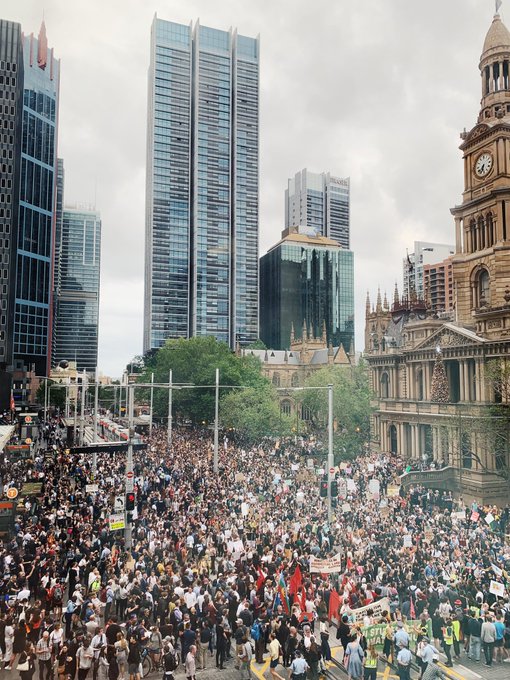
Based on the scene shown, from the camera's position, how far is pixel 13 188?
88.7 metres

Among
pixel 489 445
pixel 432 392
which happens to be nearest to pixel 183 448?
pixel 432 392

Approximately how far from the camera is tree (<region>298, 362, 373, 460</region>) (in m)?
49.3

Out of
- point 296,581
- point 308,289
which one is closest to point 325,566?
point 296,581

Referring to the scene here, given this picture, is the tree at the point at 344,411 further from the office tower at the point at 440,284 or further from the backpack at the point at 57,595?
the office tower at the point at 440,284

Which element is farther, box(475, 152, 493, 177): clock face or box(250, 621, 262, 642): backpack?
box(475, 152, 493, 177): clock face

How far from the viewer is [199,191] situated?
147125 millimetres

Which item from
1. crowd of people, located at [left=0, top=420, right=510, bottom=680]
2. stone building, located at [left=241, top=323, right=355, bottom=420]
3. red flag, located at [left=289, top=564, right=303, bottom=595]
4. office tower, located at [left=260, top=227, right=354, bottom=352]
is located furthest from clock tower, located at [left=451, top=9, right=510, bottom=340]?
office tower, located at [left=260, top=227, right=354, bottom=352]

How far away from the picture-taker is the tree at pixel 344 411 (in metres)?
49.3

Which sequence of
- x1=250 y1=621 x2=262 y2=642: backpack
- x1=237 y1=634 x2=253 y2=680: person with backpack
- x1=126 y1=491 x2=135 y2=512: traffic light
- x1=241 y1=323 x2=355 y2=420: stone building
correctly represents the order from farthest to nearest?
x1=241 y1=323 x2=355 y2=420: stone building
x1=126 y1=491 x2=135 y2=512: traffic light
x1=250 y1=621 x2=262 y2=642: backpack
x1=237 y1=634 x2=253 y2=680: person with backpack

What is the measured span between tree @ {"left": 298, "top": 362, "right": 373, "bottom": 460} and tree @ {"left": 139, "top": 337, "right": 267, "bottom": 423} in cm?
1217

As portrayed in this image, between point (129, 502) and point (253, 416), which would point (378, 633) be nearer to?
point (129, 502)

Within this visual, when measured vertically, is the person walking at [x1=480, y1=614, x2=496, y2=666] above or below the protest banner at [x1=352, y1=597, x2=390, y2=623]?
below

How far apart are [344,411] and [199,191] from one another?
341 ft

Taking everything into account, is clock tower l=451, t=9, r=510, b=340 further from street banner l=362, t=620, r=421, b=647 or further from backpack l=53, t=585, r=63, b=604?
backpack l=53, t=585, r=63, b=604
